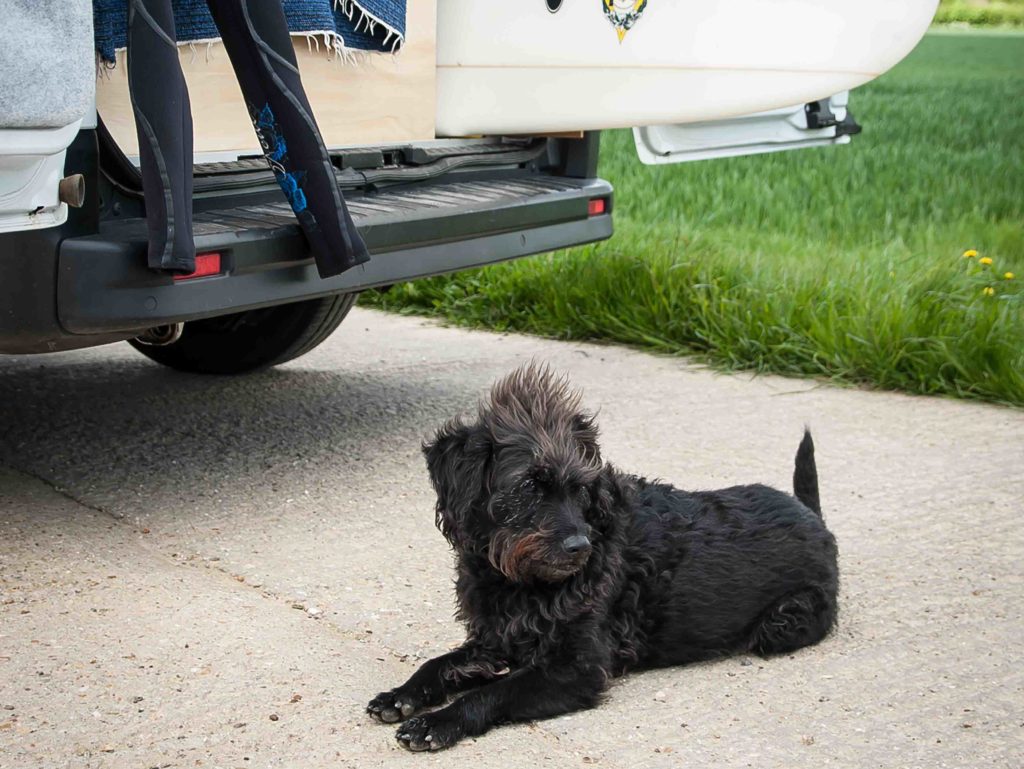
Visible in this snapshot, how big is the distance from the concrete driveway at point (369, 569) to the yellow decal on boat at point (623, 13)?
5.01 feet

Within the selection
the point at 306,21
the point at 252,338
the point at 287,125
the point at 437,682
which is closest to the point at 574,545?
the point at 437,682

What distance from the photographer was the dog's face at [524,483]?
3.04 metres

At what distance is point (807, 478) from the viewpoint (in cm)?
388

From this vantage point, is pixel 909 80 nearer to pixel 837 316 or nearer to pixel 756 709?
pixel 837 316

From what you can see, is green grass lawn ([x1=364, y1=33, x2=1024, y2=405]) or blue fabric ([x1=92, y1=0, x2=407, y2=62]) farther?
green grass lawn ([x1=364, y1=33, x2=1024, y2=405])

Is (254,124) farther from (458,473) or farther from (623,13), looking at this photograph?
(623,13)

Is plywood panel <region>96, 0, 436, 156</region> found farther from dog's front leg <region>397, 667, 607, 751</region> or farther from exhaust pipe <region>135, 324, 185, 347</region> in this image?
dog's front leg <region>397, 667, 607, 751</region>

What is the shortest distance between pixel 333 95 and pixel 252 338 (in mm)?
1578

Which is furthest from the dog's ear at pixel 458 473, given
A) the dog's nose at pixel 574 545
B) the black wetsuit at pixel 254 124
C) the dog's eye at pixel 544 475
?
the black wetsuit at pixel 254 124

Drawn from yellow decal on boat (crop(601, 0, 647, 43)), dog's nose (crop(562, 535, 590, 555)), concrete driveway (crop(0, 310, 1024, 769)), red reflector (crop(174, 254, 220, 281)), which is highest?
yellow decal on boat (crop(601, 0, 647, 43))

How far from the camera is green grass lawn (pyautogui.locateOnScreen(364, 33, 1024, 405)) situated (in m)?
6.07

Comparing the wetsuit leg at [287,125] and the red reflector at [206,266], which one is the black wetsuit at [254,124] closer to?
the wetsuit leg at [287,125]

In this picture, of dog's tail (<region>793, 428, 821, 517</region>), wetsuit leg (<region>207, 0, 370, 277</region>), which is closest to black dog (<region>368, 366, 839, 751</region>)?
dog's tail (<region>793, 428, 821, 517</region>)

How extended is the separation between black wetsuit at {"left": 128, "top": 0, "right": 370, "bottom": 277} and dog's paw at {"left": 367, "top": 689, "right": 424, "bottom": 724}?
123cm
